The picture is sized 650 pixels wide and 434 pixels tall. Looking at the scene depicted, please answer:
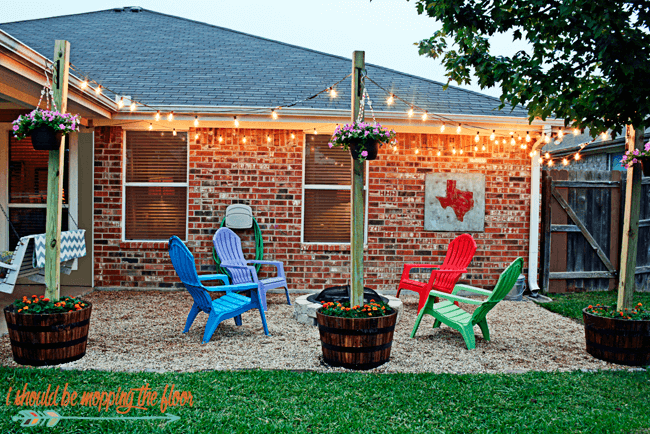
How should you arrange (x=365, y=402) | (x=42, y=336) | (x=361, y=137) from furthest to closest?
Result: 1. (x=361, y=137)
2. (x=42, y=336)
3. (x=365, y=402)

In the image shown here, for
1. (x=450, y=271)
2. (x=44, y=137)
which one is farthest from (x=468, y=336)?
(x=44, y=137)

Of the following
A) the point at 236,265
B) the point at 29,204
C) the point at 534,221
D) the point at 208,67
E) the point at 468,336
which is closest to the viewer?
the point at 468,336

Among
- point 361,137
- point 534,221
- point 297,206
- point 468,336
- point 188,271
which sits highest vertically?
point 361,137

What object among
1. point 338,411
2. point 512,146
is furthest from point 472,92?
point 338,411

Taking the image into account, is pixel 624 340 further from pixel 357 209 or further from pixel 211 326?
pixel 211 326

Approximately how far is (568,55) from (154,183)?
5.43 m

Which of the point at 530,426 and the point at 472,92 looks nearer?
the point at 530,426

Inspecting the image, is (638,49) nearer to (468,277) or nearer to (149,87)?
(468,277)

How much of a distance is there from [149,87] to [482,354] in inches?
231

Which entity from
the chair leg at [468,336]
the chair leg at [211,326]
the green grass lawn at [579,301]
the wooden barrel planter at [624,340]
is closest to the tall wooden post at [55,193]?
the chair leg at [211,326]

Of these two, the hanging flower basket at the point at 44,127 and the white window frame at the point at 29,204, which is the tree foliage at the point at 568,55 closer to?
the hanging flower basket at the point at 44,127

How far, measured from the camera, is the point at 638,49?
3074mm

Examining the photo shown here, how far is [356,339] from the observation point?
3385 mm

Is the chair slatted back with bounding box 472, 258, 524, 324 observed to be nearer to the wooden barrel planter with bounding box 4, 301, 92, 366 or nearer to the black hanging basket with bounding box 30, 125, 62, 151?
the wooden barrel planter with bounding box 4, 301, 92, 366
